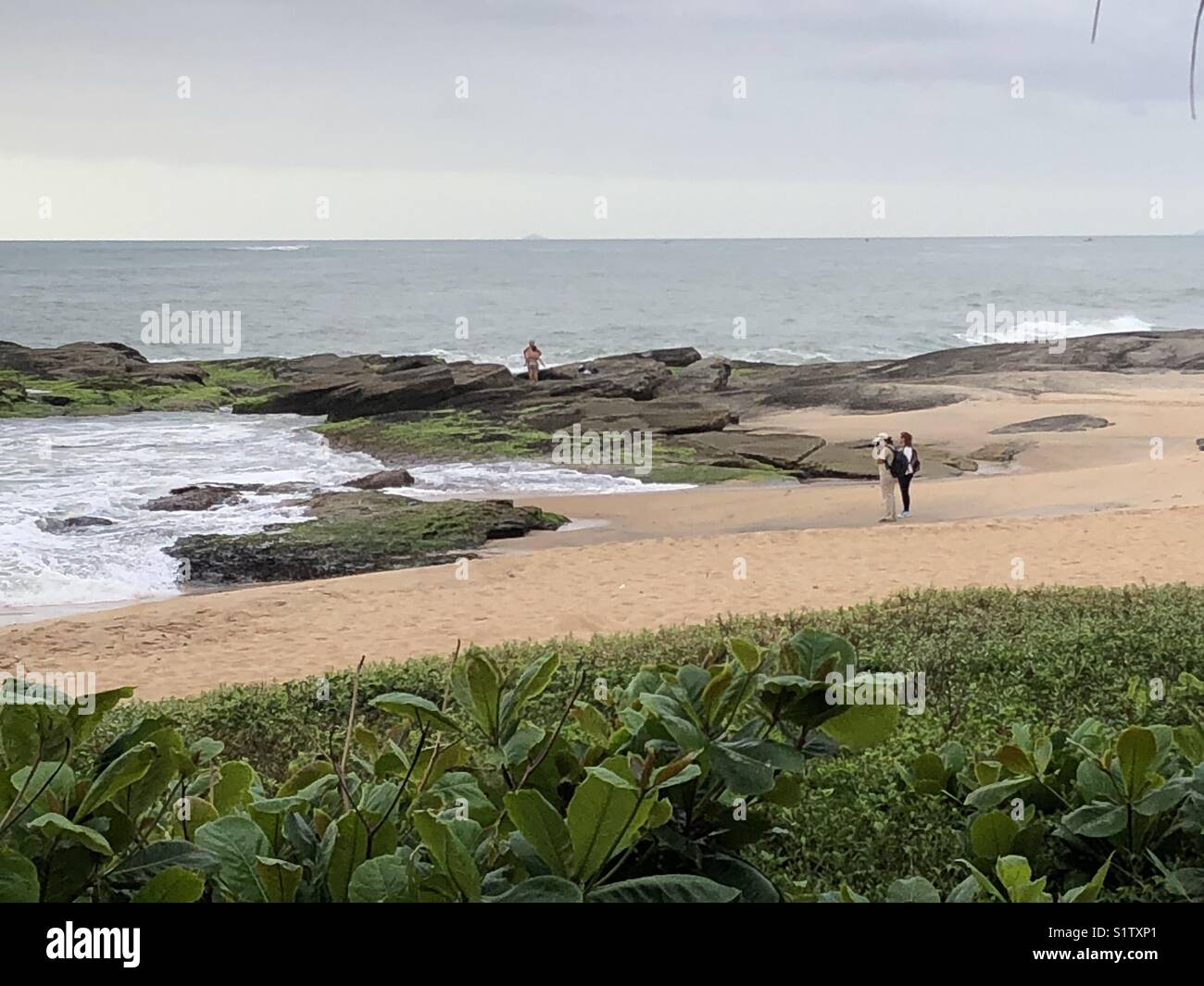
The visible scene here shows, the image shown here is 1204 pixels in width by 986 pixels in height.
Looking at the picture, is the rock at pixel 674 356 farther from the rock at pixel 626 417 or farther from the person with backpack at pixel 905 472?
the person with backpack at pixel 905 472

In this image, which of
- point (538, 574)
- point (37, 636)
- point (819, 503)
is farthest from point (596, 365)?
point (37, 636)

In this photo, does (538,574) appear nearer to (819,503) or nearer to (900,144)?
(819,503)

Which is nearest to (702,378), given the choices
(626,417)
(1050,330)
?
(626,417)

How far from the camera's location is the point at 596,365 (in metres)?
11.9

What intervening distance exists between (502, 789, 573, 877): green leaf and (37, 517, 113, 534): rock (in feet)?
23.0

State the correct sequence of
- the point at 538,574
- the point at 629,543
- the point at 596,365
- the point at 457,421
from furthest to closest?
the point at 596,365 → the point at 457,421 → the point at 629,543 → the point at 538,574

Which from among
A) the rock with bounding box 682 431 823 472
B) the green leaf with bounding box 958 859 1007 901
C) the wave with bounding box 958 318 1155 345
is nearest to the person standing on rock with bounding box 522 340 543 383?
the rock with bounding box 682 431 823 472

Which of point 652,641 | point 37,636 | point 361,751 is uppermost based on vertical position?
point 361,751

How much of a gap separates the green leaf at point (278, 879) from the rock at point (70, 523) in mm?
6949

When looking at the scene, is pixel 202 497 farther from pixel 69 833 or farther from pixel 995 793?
pixel 69 833

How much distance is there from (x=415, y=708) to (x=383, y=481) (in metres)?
7.80

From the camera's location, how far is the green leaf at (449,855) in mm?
548

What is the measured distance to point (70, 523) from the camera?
7.10 m
